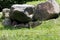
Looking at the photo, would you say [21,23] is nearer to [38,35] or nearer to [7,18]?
[7,18]

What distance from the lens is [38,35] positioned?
31.0ft

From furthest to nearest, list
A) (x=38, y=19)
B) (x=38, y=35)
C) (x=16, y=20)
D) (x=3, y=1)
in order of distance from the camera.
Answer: (x=3, y=1)
(x=16, y=20)
(x=38, y=19)
(x=38, y=35)

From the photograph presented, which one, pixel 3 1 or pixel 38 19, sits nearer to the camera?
pixel 38 19

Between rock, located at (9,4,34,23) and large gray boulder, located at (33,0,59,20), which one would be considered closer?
large gray boulder, located at (33,0,59,20)

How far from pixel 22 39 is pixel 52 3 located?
627 cm

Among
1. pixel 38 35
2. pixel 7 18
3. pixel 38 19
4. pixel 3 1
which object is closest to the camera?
pixel 38 35

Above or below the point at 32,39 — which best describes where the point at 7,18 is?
below

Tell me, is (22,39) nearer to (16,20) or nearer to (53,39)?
(53,39)

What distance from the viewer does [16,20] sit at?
15.2 meters

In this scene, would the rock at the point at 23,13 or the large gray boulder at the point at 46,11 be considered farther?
the rock at the point at 23,13

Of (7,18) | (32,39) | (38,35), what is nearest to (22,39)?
(32,39)

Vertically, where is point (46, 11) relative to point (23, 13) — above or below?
above

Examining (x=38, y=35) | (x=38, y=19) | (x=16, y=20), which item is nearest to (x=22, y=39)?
(x=38, y=35)

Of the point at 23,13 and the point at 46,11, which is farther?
the point at 23,13
